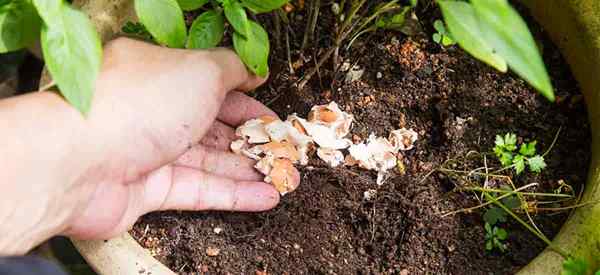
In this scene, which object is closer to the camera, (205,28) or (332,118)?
(205,28)

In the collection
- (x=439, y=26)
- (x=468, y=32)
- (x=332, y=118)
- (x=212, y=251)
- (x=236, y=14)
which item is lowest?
(x=212, y=251)

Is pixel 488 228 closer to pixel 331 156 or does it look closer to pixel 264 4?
pixel 331 156

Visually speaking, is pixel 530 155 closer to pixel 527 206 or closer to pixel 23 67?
pixel 527 206

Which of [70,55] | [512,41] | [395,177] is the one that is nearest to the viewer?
[512,41]

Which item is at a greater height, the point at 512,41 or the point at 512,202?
the point at 512,41

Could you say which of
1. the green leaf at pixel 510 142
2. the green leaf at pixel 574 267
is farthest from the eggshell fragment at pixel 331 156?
the green leaf at pixel 574 267

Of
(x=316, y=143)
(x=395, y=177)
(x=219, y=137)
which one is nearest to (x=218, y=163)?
(x=219, y=137)

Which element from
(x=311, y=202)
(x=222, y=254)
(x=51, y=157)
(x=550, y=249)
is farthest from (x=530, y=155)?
(x=51, y=157)
